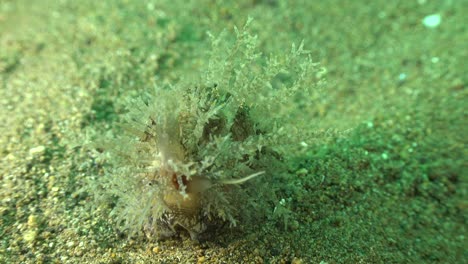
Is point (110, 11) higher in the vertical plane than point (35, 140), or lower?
higher

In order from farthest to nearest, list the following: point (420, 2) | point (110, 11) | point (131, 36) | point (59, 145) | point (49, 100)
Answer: point (420, 2) → point (110, 11) → point (131, 36) → point (49, 100) → point (59, 145)

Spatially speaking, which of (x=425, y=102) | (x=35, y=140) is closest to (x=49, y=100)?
(x=35, y=140)

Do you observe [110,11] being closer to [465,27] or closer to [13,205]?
[13,205]

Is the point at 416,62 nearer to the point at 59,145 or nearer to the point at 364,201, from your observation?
the point at 364,201

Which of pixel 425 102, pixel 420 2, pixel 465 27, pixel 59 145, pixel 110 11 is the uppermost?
pixel 110 11

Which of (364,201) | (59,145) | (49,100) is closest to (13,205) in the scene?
(59,145)

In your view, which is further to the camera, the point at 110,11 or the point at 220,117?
the point at 110,11

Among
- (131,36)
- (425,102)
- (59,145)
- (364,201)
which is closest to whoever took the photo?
(364,201)
